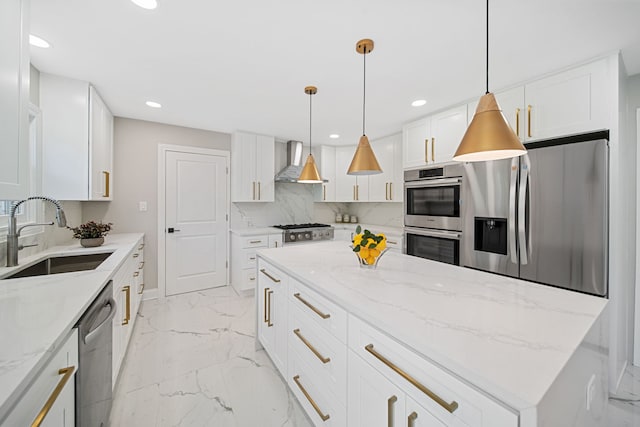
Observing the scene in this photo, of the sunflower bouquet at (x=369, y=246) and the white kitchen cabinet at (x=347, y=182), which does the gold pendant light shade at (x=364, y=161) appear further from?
the white kitchen cabinet at (x=347, y=182)

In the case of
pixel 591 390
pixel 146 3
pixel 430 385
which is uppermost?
pixel 146 3

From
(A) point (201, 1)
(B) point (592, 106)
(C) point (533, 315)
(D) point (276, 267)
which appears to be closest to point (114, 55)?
(A) point (201, 1)

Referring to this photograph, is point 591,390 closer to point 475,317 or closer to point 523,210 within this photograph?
point 475,317

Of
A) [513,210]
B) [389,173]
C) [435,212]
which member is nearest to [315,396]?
[513,210]

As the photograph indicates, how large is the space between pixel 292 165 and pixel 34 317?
133 inches

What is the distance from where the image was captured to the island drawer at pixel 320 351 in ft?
3.73

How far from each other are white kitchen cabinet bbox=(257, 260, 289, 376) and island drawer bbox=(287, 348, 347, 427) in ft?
0.44

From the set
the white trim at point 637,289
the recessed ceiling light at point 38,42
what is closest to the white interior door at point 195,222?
the recessed ceiling light at point 38,42

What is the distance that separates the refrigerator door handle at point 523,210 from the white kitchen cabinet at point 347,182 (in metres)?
2.23

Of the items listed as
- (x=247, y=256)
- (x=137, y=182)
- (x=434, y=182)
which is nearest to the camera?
(x=434, y=182)

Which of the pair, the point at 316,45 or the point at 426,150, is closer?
the point at 316,45

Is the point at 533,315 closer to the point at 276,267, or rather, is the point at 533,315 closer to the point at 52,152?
the point at 276,267

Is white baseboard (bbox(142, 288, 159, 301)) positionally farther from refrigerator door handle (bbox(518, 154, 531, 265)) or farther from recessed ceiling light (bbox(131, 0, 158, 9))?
refrigerator door handle (bbox(518, 154, 531, 265))

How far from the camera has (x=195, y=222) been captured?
360 cm
